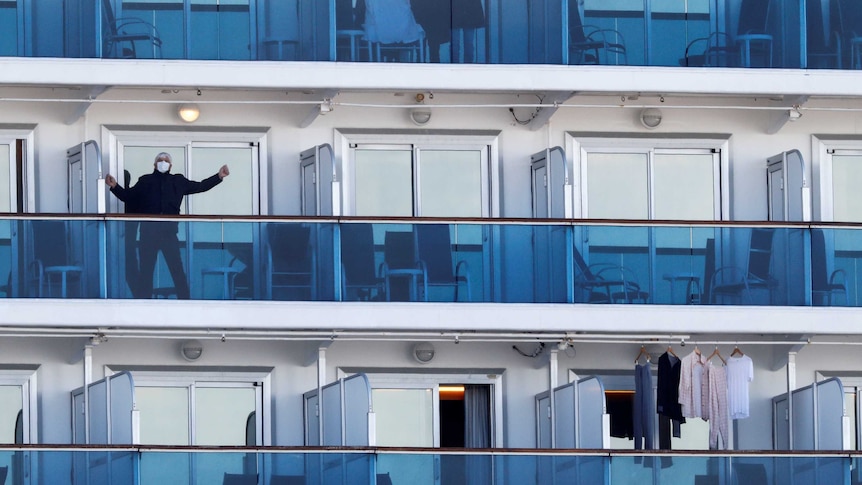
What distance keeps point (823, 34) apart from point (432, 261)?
4866 mm

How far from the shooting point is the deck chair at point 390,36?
26.2 meters

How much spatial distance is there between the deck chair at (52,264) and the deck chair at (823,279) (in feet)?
24.9

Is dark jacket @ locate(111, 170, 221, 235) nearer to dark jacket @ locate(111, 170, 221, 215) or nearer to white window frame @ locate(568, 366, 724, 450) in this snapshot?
dark jacket @ locate(111, 170, 221, 215)

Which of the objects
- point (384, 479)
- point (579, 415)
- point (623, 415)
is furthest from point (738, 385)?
point (384, 479)

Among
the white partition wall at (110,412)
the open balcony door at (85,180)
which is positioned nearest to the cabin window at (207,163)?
the open balcony door at (85,180)

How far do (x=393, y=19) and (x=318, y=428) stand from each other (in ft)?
14.3

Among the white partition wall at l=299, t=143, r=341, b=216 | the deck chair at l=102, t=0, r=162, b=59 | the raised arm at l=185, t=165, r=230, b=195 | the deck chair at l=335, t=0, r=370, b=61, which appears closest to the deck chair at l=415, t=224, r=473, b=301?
the white partition wall at l=299, t=143, r=341, b=216

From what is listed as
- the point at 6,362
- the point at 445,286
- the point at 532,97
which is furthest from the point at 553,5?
the point at 6,362

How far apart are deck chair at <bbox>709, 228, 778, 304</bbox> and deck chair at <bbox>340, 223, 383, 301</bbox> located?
11.7ft

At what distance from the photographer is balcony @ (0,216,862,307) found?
25375 millimetres

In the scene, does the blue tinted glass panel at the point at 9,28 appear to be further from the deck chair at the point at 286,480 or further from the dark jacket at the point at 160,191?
the deck chair at the point at 286,480

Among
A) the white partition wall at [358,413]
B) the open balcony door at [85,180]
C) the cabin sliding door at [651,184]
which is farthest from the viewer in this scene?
the cabin sliding door at [651,184]

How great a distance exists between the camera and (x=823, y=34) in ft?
87.5

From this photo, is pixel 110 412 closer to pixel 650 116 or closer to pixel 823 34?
pixel 650 116
